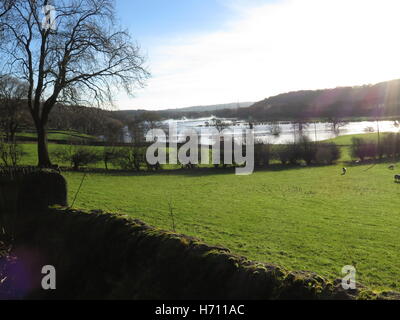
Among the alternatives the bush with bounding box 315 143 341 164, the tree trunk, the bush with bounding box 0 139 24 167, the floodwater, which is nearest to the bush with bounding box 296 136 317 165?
the bush with bounding box 315 143 341 164

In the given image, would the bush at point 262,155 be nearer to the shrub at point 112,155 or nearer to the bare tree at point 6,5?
the shrub at point 112,155

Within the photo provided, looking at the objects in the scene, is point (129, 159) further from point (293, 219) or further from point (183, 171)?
point (293, 219)

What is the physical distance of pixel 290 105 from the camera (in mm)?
122000

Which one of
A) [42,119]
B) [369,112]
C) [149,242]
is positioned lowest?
[149,242]

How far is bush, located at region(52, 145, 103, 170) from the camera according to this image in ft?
107

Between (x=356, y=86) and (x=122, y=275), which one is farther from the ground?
(x=356, y=86)

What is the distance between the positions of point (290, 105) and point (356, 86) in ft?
124

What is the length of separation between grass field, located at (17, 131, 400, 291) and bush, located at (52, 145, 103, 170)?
1385 centimetres

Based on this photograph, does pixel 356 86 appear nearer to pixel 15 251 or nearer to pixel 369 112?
pixel 369 112

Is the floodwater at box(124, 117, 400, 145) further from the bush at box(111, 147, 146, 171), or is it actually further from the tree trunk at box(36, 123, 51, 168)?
the tree trunk at box(36, 123, 51, 168)

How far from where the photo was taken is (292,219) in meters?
13.4

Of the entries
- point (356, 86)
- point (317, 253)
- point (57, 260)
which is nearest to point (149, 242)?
point (57, 260)

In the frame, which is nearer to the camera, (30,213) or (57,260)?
(57,260)
